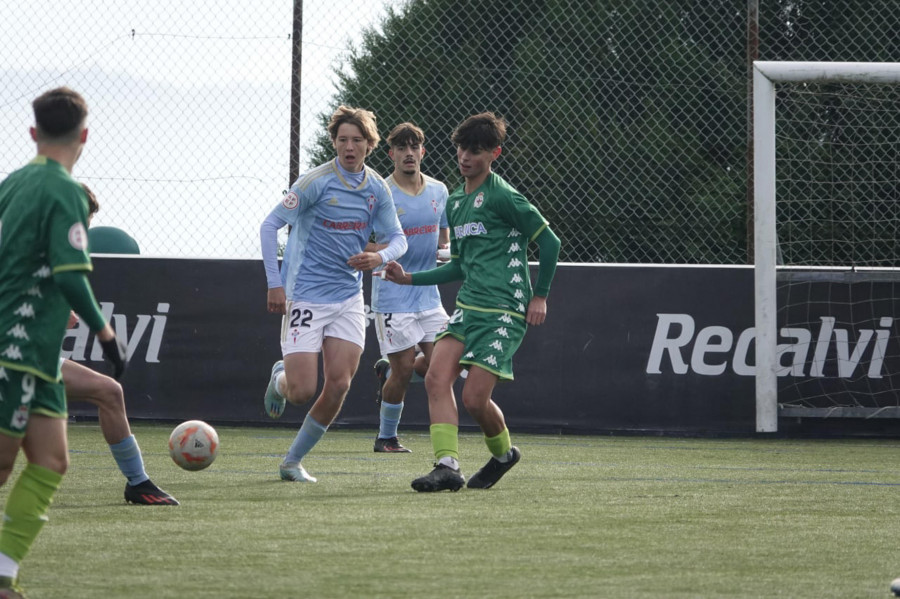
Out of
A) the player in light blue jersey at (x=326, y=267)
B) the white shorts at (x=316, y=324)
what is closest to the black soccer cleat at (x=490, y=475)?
the player in light blue jersey at (x=326, y=267)

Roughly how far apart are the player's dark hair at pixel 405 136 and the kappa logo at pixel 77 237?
5.76 meters

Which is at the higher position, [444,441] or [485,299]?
[485,299]

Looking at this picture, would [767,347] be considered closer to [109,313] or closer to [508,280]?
[508,280]

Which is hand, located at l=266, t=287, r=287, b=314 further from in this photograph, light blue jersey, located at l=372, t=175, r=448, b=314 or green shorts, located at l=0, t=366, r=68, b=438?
green shorts, located at l=0, t=366, r=68, b=438

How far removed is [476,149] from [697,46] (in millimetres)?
10751

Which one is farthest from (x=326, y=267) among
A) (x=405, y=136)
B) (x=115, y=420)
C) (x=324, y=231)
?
(x=405, y=136)

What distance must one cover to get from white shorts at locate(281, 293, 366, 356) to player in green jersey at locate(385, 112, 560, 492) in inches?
21.7

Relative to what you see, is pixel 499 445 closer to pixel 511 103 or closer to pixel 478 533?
pixel 478 533

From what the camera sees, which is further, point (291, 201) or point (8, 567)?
point (291, 201)

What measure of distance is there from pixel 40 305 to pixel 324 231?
11.8ft

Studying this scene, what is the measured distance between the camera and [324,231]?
7.57 meters

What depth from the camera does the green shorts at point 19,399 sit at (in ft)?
13.0

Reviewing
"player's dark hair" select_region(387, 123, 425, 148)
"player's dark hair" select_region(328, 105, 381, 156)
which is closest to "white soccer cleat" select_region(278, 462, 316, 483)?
"player's dark hair" select_region(328, 105, 381, 156)

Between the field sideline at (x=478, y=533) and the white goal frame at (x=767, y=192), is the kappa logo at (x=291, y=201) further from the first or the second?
the white goal frame at (x=767, y=192)
